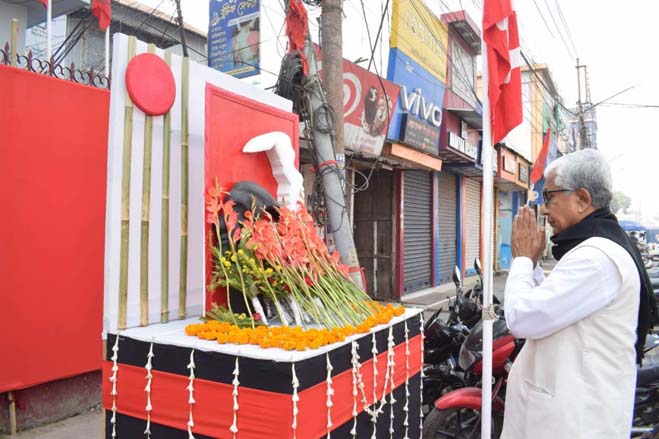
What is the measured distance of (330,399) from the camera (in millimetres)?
1816

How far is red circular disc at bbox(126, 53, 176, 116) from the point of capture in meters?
2.20

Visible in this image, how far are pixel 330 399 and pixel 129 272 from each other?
1085 mm

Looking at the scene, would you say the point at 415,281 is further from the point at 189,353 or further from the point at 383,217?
the point at 189,353

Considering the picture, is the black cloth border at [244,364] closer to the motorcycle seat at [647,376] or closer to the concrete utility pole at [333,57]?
the motorcycle seat at [647,376]

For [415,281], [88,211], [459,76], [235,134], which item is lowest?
[415,281]

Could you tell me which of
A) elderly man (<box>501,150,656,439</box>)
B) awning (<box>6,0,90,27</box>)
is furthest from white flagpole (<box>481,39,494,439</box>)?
awning (<box>6,0,90,27</box>)

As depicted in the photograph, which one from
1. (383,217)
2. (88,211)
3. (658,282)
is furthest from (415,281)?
(88,211)

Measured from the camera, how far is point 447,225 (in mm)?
11617

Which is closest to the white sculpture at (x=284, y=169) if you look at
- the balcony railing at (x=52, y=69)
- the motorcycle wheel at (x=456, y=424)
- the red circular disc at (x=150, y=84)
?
the red circular disc at (x=150, y=84)

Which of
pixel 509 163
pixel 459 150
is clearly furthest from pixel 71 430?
pixel 509 163

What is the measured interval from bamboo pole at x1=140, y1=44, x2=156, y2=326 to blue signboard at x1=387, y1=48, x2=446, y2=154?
5605mm

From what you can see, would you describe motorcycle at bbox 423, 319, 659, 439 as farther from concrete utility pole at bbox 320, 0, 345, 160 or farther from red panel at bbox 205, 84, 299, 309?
concrete utility pole at bbox 320, 0, 345, 160

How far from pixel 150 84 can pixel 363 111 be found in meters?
4.70

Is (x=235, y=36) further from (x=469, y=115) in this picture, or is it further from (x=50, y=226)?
(x=469, y=115)
